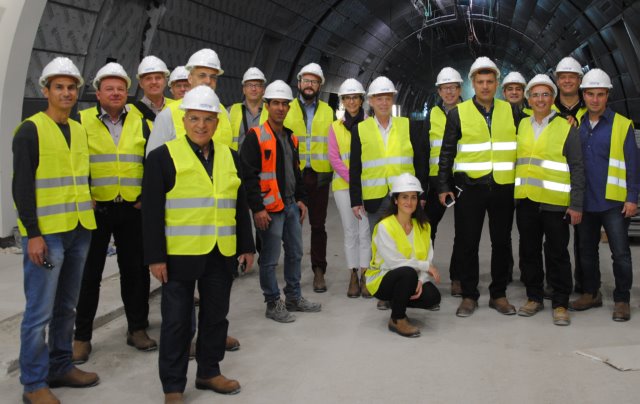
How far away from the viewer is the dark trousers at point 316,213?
640 centimetres

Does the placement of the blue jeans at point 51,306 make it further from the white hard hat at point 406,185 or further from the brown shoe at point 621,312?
the brown shoe at point 621,312

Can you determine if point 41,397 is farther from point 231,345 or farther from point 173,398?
point 231,345

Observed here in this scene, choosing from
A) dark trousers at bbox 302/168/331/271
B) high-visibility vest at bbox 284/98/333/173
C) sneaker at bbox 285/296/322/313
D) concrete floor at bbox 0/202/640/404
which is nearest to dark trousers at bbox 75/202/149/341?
concrete floor at bbox 0/202/640/404

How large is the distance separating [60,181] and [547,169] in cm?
350

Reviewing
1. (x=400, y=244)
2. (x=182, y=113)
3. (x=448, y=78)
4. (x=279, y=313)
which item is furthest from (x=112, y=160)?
(x=448, y=78)

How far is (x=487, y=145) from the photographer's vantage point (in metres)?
5.32

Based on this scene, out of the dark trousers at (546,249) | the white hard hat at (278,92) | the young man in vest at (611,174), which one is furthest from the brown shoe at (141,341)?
the young man in vest at (611,174)

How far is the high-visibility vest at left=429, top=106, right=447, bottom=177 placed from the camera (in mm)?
5934

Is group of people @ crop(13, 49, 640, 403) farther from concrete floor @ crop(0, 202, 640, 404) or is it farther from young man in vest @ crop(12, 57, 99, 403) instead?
concrete floor @ crop(0, 202, 640, 404)

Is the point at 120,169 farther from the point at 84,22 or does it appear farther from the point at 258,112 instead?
the point at 84,22

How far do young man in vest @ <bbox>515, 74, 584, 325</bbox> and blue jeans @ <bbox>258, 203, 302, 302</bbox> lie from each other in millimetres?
1771

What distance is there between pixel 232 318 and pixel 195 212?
2.03 metres

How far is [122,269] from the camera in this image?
4.57 meters

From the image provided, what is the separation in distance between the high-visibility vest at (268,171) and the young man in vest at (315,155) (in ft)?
3.97
